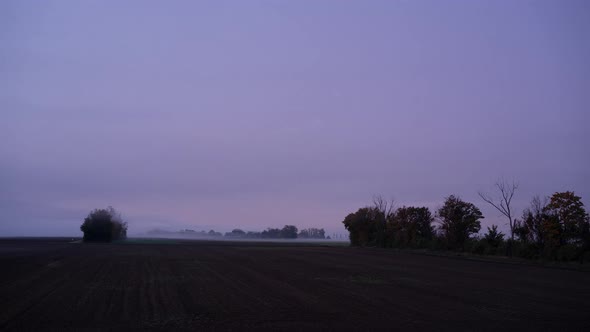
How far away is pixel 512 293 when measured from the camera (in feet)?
57.5

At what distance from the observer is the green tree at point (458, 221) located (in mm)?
50281

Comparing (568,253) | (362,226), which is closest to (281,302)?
(568,253)

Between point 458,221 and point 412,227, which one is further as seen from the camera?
point 412,227

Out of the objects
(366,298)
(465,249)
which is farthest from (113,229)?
(366,298)

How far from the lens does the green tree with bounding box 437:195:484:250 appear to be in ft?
165

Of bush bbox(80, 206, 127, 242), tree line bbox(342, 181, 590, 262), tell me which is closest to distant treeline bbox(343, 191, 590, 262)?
tree line bbox(342, 181, 590, 262)

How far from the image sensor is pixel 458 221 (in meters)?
51.0

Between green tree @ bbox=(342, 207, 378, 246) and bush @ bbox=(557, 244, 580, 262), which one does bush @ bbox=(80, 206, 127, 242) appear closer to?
green tree @ bbox=(342, 207, 378, 246)

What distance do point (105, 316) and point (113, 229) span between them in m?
78.1

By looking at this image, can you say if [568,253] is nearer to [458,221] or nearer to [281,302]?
[458,221]

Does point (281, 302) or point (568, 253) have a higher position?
point (568, 253)

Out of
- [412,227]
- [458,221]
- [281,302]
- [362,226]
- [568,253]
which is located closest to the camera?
[281,302]

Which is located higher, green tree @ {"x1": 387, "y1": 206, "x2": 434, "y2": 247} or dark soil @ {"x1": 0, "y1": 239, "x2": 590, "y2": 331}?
green tree @ {"x1": 387, "y1": 206, "x2": 434, "y2": 247}

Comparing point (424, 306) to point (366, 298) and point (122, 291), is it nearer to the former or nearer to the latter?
point (366, 298)
